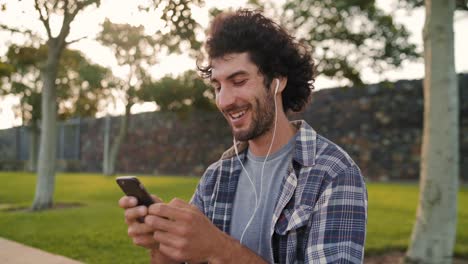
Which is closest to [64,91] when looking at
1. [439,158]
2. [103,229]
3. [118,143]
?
[118,143]

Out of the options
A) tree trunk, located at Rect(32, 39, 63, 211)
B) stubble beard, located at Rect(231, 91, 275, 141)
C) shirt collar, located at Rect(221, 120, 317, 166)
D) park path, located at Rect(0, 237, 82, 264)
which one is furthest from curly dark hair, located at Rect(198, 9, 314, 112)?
tree trunk, located at Rect(32, 39, 63, 211)

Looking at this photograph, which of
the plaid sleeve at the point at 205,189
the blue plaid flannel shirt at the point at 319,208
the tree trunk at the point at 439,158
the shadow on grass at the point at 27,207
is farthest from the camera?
the shadow on grass at the point at 27,207

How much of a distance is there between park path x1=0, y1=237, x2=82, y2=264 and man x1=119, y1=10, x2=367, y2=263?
136cm

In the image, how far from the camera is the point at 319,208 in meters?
1.63

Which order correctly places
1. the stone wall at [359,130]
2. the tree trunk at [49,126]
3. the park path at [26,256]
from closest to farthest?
the park path at [26,256] → the tree trunk at [49,126] → the stone wall at [359,130]

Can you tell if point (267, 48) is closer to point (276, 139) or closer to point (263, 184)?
point (276, 139)

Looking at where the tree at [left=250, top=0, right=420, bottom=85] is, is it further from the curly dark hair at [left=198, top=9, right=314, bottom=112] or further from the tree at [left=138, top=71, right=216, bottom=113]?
the tree at [left=138, top=71, right=216, bottom=113]

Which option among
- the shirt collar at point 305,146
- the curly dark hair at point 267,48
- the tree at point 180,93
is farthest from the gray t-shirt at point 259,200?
the tree at point 180,93

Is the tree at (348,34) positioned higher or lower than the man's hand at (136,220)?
higher

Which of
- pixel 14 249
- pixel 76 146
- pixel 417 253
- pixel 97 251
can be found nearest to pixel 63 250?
pixel 97 251

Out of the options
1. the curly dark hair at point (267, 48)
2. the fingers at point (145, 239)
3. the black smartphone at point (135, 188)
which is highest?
the curly dark hair at point (267, 48)

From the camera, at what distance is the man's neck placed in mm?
2023

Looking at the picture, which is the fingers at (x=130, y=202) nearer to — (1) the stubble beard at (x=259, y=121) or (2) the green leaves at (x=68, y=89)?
(1) the stubble beard at (x=259, y=121)

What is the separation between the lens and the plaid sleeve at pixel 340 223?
5.07ft
